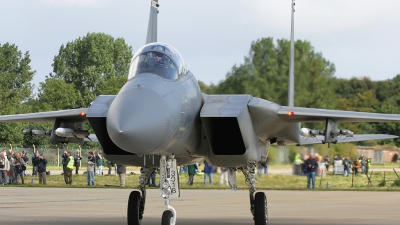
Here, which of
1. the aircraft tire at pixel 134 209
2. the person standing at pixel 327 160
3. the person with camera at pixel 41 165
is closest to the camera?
the aircraft tire at pixel 134 209

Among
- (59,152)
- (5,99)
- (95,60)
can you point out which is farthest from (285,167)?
(95,60)

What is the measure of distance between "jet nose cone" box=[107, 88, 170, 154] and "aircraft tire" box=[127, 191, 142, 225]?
277 cm

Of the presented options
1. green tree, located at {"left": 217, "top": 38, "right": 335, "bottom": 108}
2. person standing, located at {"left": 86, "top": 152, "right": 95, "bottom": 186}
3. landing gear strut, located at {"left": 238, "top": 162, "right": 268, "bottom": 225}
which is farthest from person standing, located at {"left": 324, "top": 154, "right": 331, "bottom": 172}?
landing gear strut, located at {"left": 238, "top": 162, "right": 268, "bottom": 225}

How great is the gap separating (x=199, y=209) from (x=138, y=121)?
27.2 feet

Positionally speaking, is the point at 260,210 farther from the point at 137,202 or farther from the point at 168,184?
the point at 168,184

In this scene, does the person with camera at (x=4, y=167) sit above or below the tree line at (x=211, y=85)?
below

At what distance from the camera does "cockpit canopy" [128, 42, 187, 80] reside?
9023mm

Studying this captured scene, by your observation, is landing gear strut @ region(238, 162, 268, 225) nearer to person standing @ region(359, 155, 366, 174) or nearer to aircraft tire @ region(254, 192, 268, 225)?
aircraft tire @ region(254, 192, 268, 225)

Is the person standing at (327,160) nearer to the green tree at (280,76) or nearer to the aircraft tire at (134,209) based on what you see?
the green tree at (280,76)

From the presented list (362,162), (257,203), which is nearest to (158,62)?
(257,203)

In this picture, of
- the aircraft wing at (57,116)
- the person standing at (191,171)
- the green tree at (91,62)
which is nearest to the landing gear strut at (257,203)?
the aircraft wing at (57,116)

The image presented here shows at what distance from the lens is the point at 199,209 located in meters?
15.7

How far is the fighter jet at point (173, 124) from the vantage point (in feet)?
A: 26.0

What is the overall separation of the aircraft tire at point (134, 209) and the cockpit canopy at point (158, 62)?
245 centimetres
